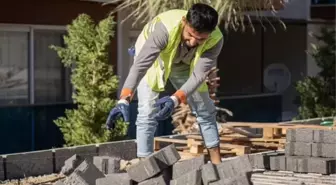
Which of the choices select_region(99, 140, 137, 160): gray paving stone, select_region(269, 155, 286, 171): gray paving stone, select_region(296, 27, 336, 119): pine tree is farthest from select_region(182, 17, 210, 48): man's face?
select_region(296, 27, 336, 119): pine tree

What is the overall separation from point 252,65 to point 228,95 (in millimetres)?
2343

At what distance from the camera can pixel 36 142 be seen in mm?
12906

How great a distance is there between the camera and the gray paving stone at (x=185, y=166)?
667 cm

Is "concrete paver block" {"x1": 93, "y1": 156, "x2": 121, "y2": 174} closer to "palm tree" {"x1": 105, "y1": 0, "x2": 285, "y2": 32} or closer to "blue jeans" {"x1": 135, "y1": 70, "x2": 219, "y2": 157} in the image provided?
"blue jeans" {"x1": 135, "y1": 70, "x2": 219, "y2": 157}

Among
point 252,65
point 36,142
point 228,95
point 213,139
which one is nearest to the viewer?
point 213,139

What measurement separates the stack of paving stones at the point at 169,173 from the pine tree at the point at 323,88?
32.4ft

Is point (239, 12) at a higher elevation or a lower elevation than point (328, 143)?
higher

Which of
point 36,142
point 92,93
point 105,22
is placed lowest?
point 36,142

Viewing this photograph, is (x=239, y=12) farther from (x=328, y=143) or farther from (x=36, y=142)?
(x=36, y=142)

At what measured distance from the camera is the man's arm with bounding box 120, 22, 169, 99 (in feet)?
21.6

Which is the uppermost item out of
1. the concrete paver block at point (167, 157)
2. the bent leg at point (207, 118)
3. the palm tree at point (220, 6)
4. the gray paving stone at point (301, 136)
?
the palm tree at point (220, 6)

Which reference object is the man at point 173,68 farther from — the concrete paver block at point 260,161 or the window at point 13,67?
the window at point 13,67

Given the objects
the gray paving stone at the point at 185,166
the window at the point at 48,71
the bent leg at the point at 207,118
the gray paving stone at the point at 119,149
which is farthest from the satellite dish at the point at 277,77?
the gray paving stone at the point at 185,166

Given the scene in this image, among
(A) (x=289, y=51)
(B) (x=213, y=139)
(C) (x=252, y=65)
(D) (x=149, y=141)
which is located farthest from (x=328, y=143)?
(A) (x=289, y=51)
